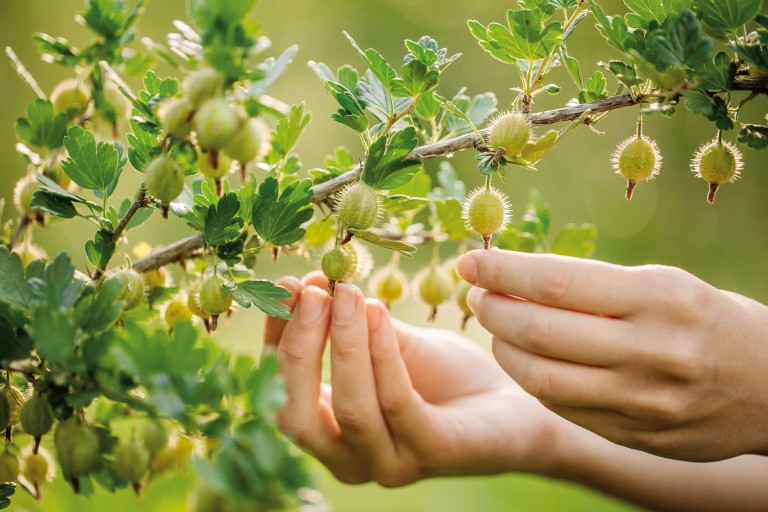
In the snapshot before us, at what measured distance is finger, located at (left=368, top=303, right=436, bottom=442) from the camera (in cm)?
114

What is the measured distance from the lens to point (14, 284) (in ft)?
2.26

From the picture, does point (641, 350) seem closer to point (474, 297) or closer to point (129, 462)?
point (474, 297)

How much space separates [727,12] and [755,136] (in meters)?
0.16

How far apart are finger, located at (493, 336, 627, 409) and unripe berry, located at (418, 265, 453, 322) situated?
0.39 metres

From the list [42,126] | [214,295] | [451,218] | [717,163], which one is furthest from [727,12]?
[42,126]

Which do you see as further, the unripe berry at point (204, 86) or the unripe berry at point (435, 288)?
the unripe berry at point (435, 288)

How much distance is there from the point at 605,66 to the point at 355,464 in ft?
2.85

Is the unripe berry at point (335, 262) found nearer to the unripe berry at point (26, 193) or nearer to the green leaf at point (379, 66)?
the green leaf at point (379, 66)

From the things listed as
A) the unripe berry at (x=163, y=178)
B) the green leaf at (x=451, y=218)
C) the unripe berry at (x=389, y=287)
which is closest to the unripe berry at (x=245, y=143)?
the unripe berry at (x=163, y=178)

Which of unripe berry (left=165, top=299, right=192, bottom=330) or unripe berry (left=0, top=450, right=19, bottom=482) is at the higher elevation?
unripe berry (left=165, top=299, right=192, bottom=330)

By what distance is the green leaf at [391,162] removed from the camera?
2.77 ft

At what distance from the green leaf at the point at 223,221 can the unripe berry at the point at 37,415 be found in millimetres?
266

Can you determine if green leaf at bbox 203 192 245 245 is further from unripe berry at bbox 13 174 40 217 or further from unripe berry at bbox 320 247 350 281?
unripe berry at bbox 13 174 40 217

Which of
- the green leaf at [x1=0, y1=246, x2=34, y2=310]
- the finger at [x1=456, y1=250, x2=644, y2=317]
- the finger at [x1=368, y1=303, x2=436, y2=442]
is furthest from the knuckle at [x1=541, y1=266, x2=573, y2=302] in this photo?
the green leaf at [x1=0, y1=246, x2=34, y2=310]
